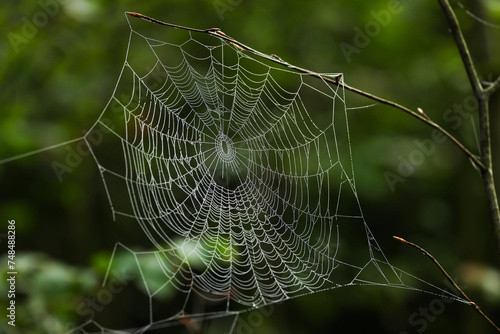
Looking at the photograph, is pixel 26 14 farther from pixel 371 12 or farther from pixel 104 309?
pixel 371 12

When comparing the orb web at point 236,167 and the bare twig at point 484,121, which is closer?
the bare twig at point 484,121

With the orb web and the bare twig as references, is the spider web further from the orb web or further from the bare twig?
the bare twig

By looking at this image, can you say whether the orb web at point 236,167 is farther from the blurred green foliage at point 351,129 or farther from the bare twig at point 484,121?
the bare twig at point 484,121

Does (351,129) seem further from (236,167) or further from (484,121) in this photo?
(484,121)

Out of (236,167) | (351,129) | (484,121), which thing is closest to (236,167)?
(236,167)

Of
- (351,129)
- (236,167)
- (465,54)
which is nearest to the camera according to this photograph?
(465,54)

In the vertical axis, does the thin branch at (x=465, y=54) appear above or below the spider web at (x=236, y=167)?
above

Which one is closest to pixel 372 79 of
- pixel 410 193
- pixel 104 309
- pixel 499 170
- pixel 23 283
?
pixel 410 193

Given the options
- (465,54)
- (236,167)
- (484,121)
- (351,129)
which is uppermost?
(465,54)

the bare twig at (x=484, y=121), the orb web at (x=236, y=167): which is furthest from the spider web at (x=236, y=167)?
the bare twig at (x=484, y=121)
